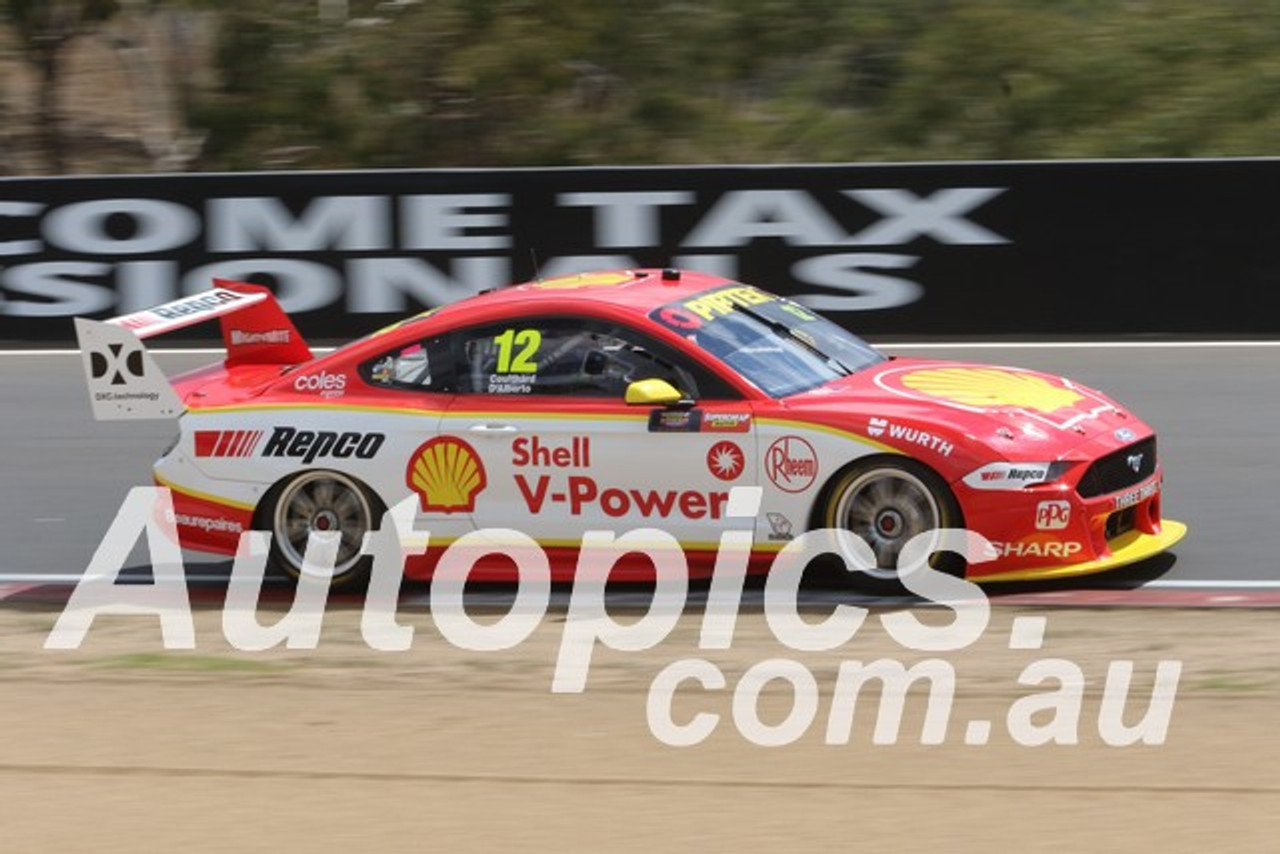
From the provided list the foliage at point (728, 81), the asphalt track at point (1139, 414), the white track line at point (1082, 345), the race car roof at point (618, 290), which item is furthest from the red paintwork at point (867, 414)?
the foliage at point (728, 81)

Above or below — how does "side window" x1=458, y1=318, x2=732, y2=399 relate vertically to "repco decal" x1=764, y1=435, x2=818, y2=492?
above

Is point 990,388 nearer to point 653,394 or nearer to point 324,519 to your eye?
point 653,394

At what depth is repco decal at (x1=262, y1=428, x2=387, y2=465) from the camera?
9430 mm

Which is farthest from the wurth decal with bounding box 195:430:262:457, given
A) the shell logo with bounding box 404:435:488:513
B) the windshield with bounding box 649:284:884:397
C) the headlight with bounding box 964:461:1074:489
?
the headlight with bounding box 964:461:1074:489

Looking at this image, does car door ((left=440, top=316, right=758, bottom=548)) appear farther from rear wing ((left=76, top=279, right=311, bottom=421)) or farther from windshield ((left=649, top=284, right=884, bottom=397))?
rear wing ((left=76, top=279, right=311, bottom=421))

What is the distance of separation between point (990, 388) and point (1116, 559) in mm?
962

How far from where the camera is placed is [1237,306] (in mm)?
15273

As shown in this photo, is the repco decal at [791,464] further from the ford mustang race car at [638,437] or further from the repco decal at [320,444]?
the repco decal at [320,444]

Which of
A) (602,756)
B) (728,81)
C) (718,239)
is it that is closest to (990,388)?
(602,756)

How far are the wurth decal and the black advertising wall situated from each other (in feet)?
20.7

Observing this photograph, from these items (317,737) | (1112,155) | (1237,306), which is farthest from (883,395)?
(1112,155)

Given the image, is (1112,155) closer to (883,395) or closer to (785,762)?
(883,395)

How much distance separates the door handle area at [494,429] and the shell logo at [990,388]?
5.69 ft

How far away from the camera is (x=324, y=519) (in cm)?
962
